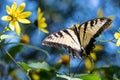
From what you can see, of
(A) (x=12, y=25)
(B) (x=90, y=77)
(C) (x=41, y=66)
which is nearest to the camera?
(B) (x=90, y=77)

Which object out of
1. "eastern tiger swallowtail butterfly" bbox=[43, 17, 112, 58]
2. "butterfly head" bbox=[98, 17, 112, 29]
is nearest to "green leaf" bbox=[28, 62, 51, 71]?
"eastern tiger swallowtail butterfly" bbox=[43, 17, 112, 58]

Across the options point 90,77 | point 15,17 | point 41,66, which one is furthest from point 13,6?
point 90,77

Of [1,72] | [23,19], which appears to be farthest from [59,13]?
[23,19]

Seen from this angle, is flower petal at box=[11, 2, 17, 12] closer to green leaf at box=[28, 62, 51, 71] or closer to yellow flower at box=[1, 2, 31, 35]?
yellow flower at box=[1, 2, 31, 35]

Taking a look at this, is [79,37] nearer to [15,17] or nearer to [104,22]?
[104,22]

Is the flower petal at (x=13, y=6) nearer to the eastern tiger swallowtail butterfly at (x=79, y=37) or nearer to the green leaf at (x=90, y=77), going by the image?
the eastern tiger swallowtail butterfly at (x=79, y=37)

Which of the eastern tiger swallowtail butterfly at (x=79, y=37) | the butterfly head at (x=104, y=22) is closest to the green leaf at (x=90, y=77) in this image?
the eastern tiger swallowtail butterfly at (x=79, y=37)

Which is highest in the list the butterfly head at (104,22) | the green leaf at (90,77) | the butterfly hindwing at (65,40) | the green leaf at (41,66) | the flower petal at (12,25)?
the butterfly head at (104,22)

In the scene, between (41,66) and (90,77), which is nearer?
(90,77)
